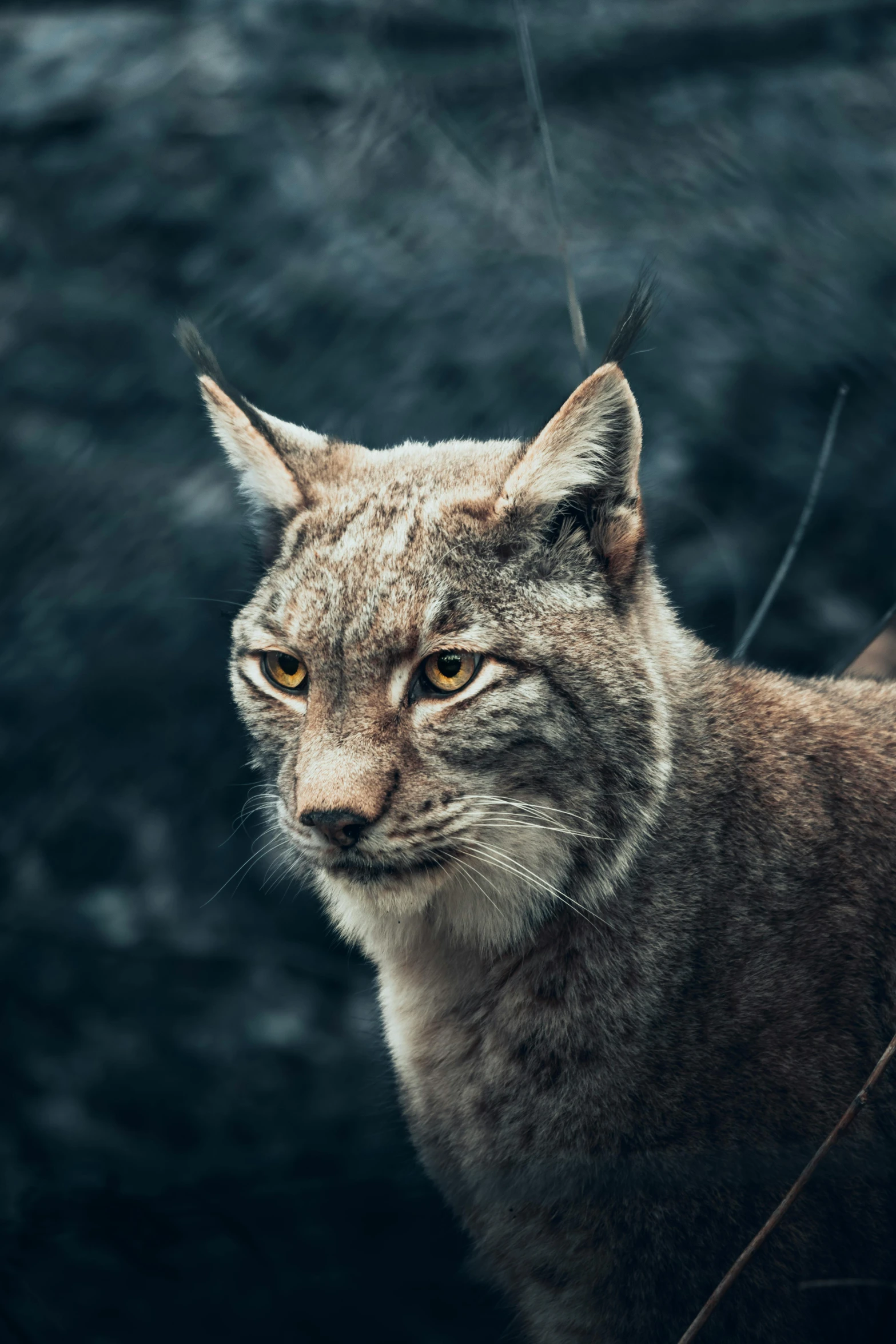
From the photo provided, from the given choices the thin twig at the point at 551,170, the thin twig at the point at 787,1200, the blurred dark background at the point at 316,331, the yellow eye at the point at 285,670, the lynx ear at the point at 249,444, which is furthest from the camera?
the blurred dark background at the point at 316,331

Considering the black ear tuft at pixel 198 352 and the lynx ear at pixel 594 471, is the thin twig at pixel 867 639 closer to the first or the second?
the lynx ear at pixel 594 471

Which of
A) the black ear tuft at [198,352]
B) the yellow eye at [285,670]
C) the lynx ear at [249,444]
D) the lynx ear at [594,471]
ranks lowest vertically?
the yellow eye at [285,670]

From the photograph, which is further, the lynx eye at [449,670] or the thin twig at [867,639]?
the thin twig at [867,639]

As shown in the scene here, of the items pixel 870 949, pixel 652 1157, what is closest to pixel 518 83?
pixel 870 949

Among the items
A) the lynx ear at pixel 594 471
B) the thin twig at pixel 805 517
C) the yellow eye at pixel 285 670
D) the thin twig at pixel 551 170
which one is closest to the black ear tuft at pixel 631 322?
the lynx ear at pixel 594 471

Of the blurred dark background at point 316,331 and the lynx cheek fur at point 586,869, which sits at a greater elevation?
the blurred dark background at point 316,331

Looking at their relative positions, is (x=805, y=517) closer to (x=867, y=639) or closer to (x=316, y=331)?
(x=867, y=639)

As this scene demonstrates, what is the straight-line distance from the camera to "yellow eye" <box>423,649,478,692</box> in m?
2.29

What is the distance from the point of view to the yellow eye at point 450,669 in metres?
2.29

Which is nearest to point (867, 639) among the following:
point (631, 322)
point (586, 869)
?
point (586, 869)

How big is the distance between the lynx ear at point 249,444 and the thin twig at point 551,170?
2.72ft

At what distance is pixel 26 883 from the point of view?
381cm

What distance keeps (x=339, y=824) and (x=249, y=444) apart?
42.3 inches

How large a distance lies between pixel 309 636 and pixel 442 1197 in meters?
1.63
